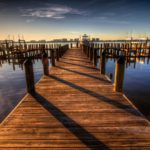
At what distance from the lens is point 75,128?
138 inches

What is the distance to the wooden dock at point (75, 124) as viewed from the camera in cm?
301

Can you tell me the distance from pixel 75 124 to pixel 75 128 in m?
0.17

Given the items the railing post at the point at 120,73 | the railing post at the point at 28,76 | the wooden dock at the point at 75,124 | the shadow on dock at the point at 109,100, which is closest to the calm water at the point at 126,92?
the railing post at the point at 120,73

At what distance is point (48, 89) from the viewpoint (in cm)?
620

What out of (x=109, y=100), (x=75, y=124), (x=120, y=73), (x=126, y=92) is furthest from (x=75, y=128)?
(x=126, y=92)

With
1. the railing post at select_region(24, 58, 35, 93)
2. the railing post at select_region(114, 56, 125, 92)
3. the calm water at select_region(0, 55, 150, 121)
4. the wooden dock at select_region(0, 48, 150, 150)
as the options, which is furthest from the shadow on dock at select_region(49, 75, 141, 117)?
the calm water at select_region(0, 55, 150, 121)

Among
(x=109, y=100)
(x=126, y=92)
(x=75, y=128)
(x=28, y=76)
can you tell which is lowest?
(x=126, y=92)

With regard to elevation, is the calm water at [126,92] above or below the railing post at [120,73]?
below

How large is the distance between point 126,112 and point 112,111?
409mm

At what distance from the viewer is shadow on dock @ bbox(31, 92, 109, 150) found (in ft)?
9.74

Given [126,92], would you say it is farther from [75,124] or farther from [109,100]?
[75,124]

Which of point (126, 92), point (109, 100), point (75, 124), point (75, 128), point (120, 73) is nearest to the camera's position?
point (75, 128)

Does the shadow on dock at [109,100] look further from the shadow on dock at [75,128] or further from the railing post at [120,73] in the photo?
the shadow on dock at [75,128]

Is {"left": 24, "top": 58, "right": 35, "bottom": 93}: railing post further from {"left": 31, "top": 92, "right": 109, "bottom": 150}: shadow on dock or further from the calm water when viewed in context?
the calm water
